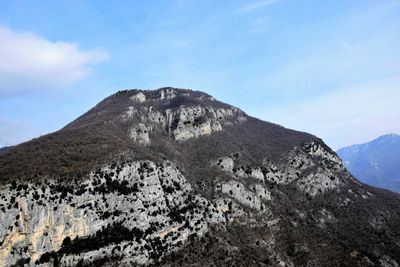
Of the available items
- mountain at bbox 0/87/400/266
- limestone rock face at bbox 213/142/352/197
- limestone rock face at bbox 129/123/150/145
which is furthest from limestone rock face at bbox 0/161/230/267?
limestone rock face at bbox 129/123/150/145

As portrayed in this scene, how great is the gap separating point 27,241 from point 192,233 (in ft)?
146

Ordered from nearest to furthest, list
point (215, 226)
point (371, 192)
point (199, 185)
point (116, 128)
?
point (215, 226)
point (199, 185)
point (116, 128)
point (371, 192)

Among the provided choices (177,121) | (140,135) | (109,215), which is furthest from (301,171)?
(109,215)

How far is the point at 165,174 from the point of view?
134 meters

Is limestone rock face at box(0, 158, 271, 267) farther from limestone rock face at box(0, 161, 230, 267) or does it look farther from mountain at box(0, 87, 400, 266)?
mountain at box(0, 87, 400, 266)

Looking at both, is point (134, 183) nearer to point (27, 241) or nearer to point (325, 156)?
point (27, 241)

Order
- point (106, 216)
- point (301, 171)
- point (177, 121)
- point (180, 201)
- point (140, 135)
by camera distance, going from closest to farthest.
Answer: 1. point (106, 216)
2. point (180, 201)
3. point (140, 135)
4. point (301, 171)
5. point (177, 121)

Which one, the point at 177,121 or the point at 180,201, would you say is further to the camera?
the point at 177,121

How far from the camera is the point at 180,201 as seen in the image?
420 ft

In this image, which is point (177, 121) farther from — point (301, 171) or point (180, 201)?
point (180, 201)

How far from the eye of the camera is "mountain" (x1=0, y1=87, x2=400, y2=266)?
10031 cm

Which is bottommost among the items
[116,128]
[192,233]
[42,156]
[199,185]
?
[192,233]

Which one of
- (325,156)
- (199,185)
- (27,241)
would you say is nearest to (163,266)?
(27,241)

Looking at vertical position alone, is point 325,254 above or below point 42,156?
below
